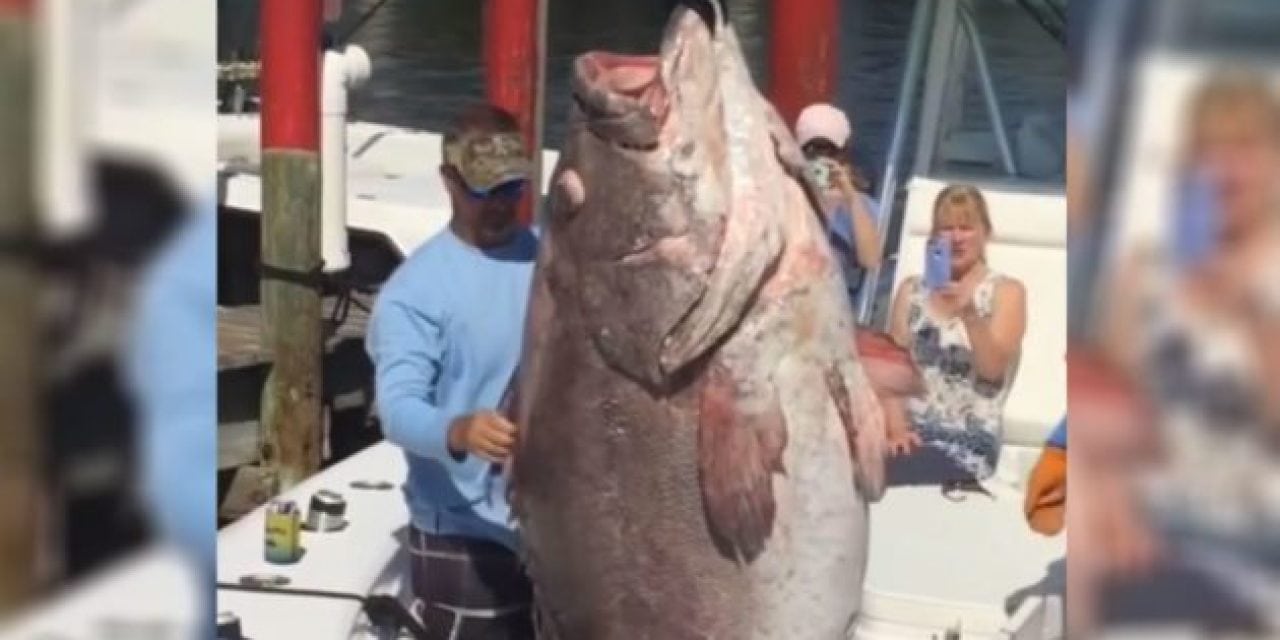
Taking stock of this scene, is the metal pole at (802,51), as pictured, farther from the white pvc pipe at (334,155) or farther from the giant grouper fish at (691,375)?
the white pvc pipe at (334,155)

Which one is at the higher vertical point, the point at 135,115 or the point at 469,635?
the point at 135,115

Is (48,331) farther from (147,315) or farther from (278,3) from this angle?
(278,3)

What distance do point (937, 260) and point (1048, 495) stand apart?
31cm

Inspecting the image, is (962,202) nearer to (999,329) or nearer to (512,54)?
(999,329)

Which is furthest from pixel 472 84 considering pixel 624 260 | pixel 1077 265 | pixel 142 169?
pixel 1077 265

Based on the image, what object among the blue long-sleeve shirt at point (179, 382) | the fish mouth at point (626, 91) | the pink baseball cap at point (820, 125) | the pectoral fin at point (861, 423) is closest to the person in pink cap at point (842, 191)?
the pink baseball cap at point (820, 125)

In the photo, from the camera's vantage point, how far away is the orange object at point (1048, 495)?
7.99 feet

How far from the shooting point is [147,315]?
6.37 feet

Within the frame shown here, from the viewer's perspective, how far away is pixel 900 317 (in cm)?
254

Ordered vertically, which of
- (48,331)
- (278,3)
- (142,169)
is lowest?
(48,331)

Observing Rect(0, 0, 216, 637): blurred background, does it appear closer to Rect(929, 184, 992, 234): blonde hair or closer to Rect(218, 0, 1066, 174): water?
Rect(218, 0, 1066, 174): water

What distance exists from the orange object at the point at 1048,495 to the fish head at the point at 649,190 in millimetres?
528

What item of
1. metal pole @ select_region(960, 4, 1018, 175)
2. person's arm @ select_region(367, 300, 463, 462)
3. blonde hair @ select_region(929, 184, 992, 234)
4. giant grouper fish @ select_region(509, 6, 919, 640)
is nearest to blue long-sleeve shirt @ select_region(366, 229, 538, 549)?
person's arm @ select_region(367, 300, 463, 462)

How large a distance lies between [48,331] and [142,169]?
0.51ft
